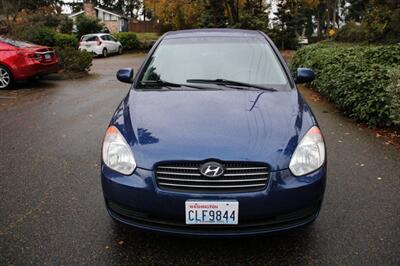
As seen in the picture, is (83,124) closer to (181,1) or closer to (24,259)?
(24,259)

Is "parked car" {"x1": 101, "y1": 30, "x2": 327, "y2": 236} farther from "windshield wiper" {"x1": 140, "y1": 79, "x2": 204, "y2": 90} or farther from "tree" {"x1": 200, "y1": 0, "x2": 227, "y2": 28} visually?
"tree" {"x1": 200, "y1": 0, "x2": 227, "y2": 28}

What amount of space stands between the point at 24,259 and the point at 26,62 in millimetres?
8709

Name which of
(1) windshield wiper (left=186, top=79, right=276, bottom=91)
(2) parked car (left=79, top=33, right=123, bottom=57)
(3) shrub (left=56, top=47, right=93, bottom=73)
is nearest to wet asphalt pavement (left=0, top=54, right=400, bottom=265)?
(1) windshield wiper (left=186, top=79, right=276, bottom=91)

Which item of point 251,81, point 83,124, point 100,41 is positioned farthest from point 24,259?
point 100,41

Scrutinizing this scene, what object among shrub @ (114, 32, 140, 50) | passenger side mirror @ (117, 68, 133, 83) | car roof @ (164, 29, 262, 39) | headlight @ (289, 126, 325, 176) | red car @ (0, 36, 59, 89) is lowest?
Result: shrub @ (114, 32, 140, 50)

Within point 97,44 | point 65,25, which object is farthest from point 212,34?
point 65,25

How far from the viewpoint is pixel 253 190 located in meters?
2.61

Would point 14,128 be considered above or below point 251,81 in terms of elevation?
below

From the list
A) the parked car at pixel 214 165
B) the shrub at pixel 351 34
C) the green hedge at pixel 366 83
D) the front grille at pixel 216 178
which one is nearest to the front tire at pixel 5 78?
the green hedge at pixel 366 83

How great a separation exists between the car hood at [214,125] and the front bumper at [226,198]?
0.14 m

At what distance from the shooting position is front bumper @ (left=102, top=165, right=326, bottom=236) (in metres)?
2.59

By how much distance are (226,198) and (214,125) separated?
61cm

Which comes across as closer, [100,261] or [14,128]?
[100,261]

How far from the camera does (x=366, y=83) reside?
265 inches
